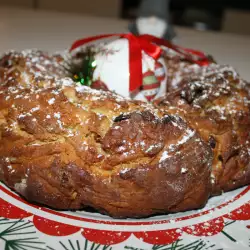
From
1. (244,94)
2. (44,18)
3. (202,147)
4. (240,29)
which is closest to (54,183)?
(202,147)

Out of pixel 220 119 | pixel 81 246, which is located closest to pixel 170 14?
pixel 220 119

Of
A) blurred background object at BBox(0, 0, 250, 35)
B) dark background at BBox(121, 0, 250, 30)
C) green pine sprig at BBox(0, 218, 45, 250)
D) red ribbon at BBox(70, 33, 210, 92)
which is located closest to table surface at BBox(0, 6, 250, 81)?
blurred background object at BBox(0, 0, 250, 35)

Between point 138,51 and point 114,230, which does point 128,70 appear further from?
point 114,230

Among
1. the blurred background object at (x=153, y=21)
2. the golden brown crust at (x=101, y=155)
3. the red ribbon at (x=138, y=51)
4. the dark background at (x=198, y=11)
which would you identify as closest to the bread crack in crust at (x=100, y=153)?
the golden brown crust at (x=101, y=155)

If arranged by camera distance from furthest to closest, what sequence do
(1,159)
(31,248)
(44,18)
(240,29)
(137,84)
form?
(240,29), (44,18), (137,84), (1,159), (31,248)

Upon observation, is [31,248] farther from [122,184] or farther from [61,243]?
[122,184]

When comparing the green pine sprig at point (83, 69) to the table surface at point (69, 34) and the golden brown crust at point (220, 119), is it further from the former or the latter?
the table surface at point (69, 34)

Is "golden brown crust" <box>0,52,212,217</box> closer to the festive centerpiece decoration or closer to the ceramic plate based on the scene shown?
the ceramic plate

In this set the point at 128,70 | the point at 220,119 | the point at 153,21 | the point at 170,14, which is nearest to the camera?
the point at 220,119
